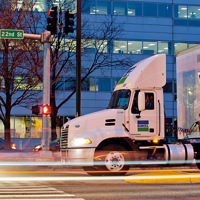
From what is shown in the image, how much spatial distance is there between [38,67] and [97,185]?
1429 cm

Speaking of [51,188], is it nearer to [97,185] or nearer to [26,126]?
[97,185]

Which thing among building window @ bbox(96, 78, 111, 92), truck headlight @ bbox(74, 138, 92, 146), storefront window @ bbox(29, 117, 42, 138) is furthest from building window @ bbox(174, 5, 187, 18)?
truck headlight @ bbox(74, 138, 92, 146)

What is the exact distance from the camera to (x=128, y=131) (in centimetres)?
1398

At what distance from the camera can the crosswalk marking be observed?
8812mm

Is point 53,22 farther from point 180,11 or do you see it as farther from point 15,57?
point 180,11

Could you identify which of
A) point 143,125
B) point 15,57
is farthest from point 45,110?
point 143,125

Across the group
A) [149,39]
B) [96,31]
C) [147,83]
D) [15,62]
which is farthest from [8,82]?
[149,39]

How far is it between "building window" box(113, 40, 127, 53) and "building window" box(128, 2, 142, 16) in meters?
2.90

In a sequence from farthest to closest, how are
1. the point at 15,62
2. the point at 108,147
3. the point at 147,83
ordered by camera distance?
1. the point at 15,62
2. the point at 147,83
3. the point at 108,147

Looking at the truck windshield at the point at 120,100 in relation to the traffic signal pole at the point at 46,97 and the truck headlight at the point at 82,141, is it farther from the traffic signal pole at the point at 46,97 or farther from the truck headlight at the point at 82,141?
the traffic signal pole at the point at 46,97

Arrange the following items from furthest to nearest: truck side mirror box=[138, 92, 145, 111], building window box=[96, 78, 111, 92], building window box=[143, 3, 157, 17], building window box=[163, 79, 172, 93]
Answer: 1. building window box=[143, 3, 157, 17]
2. building window box=[163, 79, 172, 93]
3. building window box=[96, 78, 111, 92]
4. truck side mirror box=[138, 92, 145, 111]

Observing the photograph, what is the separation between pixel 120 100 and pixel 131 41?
2679 cm

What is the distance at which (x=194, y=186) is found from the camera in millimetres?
11133

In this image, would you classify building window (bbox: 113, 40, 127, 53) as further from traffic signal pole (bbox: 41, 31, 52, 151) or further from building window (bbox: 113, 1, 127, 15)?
traffic signal pole (bbox: 41, 31, 52, 151)
